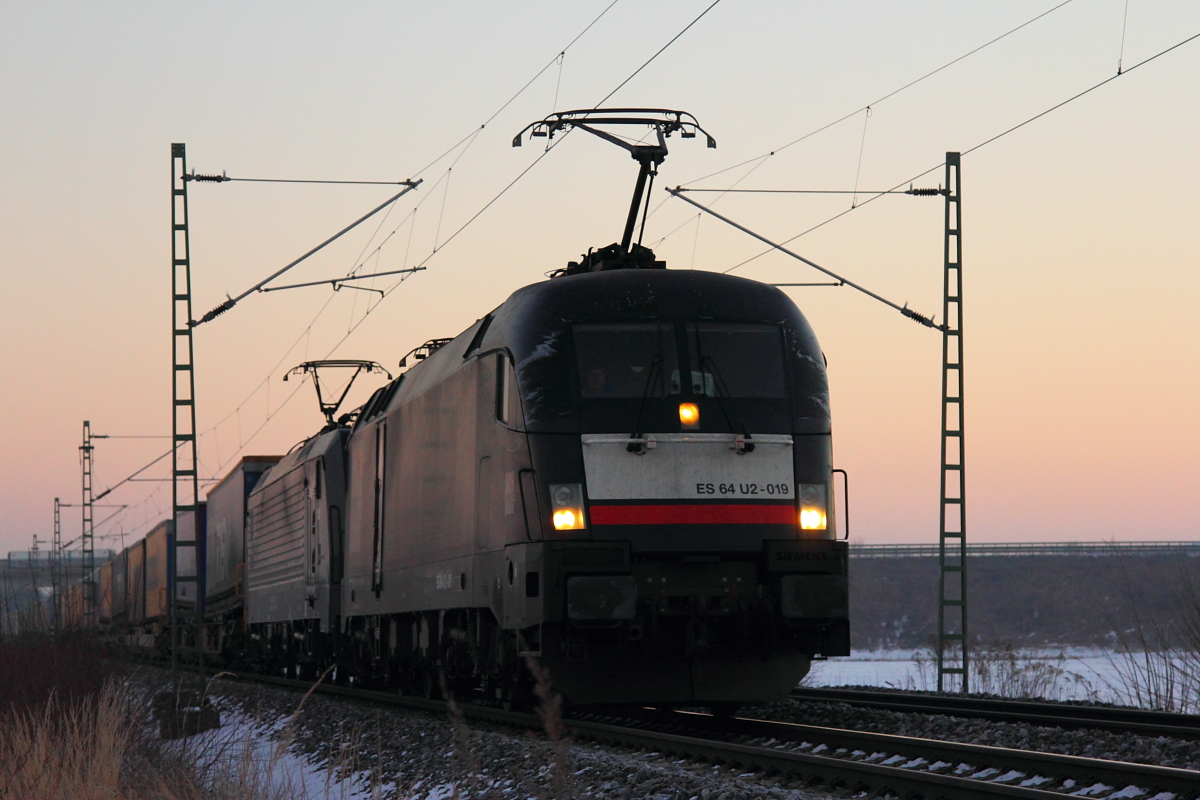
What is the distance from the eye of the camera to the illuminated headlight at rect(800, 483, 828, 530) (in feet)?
37.4

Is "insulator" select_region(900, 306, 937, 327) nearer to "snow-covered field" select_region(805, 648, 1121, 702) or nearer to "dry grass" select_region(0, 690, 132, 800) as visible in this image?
"snow-covered field" select_region(805, 648, 1121, 702)

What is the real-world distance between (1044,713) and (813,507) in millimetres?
3028

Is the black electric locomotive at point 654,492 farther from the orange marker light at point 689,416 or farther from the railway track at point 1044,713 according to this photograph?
the railway track at point 1044,713

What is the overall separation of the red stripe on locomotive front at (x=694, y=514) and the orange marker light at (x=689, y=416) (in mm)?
646

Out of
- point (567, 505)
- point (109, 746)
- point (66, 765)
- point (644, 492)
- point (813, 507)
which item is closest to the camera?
point (66, 765)

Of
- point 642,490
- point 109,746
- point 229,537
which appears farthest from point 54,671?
point 229,537

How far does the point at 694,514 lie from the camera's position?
1112cm

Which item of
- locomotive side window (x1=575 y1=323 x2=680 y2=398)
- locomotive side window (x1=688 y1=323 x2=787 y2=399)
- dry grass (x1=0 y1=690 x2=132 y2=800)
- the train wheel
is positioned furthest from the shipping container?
locomotive side window (x1=688 y1=323 x2=787 y2=399)

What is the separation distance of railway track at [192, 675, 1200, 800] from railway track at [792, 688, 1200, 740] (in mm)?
1747

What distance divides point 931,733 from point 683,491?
266 centimetres

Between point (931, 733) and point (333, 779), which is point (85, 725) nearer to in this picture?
point (333, 779)

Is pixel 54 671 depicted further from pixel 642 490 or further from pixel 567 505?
pixel 642 490

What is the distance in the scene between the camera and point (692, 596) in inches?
436

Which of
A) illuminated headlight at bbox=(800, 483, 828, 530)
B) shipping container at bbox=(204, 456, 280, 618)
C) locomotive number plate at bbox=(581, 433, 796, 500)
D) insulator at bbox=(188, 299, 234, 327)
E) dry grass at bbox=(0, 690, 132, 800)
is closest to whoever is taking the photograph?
dry grass at bbox=(0, 690, 132, 800)
